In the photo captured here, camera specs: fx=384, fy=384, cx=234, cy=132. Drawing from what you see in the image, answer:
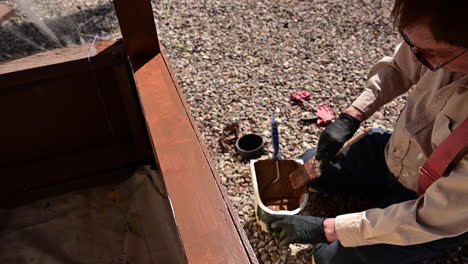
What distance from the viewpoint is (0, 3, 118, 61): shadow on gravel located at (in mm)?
4012

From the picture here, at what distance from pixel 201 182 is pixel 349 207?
1.33 m

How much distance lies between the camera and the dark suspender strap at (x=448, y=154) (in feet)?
4.15

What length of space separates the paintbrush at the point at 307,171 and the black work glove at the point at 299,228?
25 centimetres

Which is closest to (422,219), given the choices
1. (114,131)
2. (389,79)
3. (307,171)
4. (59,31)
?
(307,171)

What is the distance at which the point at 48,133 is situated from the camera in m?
1.90

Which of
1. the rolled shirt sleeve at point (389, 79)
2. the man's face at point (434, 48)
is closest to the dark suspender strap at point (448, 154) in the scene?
the man's face at point (434, 48)

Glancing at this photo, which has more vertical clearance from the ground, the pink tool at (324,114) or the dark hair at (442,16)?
the dark hair at (442,16)

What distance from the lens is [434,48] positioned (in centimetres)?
118

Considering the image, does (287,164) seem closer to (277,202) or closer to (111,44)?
(277,202)

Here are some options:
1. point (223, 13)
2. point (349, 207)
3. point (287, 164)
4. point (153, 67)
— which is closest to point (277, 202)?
point (287, 164)

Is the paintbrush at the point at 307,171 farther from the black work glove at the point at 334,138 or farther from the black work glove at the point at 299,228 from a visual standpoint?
the black work glove at the point at 299,228

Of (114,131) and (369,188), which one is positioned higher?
(114,131)

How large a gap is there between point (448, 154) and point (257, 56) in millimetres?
2470

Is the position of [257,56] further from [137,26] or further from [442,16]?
[442,16]
